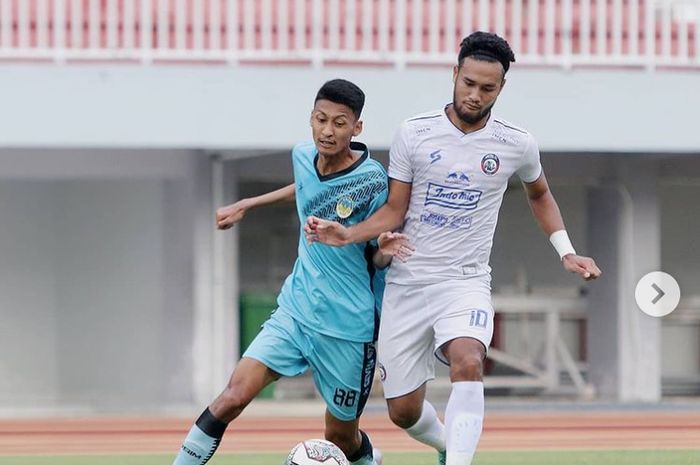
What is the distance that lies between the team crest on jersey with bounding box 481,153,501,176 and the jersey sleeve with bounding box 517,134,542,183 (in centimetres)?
19

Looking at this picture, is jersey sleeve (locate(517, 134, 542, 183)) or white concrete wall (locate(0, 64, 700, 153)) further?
white concrete wall (locate(0, 64, 700, 153))

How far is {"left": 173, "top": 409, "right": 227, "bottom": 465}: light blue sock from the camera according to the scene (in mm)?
7445

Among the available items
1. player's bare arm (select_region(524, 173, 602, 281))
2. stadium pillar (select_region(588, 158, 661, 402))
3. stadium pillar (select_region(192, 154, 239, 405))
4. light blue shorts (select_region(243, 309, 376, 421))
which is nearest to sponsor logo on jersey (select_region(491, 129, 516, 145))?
player's bare arm (select_region(524, 173, 602, 281))

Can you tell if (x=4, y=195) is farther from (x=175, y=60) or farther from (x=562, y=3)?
(x=562, y=3)

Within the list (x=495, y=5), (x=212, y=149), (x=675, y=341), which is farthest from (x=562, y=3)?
(x=675, y=341)

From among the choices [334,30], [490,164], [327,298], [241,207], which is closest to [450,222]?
[490,164]

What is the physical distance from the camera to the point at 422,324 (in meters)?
7.62

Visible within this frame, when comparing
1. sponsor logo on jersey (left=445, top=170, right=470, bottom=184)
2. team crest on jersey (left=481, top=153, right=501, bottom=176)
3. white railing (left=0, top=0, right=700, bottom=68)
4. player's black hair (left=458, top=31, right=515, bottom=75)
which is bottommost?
sponsor logo on jersey (left=445, top=170, right=470, bottom=184)

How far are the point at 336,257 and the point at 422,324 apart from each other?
512mm

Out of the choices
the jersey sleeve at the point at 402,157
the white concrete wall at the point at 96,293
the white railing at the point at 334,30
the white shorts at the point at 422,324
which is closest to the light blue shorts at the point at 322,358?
the white shorts at the point at 422,324

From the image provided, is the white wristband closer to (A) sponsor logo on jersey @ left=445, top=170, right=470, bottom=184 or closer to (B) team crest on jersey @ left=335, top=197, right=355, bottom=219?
(A) sponsor logo on jersey @ left=445, top=170, right=470, bottom=184

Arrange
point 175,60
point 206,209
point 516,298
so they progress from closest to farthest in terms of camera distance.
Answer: point 175,60, point 206,209, point 516,298

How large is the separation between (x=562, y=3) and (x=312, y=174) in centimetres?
971

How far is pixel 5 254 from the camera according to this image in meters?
18.3
